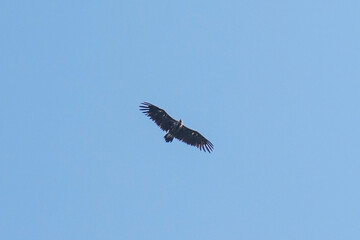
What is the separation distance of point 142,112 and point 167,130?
2142 mm

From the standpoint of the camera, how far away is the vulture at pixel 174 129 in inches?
2950

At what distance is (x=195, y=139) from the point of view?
250 feet

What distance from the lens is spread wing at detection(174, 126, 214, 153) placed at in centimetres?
7588

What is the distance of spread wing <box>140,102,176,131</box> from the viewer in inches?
2948

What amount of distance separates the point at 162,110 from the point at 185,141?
289 centimetres

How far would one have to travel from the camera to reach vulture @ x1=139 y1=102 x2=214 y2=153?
74.9 m

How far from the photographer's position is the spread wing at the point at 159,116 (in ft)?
246

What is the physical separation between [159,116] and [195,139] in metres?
3.14

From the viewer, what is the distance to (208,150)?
249 ft

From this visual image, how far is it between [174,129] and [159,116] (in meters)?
1.38

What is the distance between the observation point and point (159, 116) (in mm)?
75000

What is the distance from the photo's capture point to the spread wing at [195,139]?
249 feet

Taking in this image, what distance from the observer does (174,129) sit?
75250 millimetres

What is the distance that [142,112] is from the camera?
74938mm
